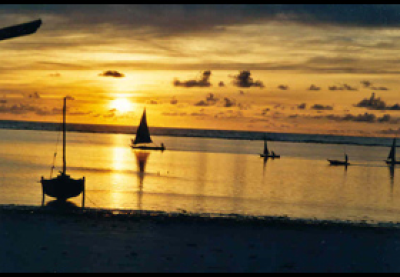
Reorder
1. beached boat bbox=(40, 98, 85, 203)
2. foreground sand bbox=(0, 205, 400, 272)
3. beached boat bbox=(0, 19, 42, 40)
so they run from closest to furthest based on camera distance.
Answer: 1. beached boat bbox=(0, 19, 42, 40)
2. foreground sand bbox=(0, 205, 400, 272)
3. beached boat bbox=(40, 98, 85, 203)

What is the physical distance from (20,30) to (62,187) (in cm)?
2803

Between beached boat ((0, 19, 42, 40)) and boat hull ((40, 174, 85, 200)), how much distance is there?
2734cm

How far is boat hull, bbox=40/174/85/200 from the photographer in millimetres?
38438

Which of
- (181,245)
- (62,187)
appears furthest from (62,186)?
(181,245)

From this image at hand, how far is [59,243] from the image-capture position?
17.3m

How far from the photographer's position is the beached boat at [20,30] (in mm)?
11711

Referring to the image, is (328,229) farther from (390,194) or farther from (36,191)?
(390,194)

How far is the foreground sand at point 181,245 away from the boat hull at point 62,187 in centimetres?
1560

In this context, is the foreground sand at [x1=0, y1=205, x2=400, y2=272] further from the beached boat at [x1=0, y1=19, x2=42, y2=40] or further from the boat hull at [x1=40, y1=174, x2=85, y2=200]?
the boat hull at [x1=40, y1=174, x2=85, y2=200]

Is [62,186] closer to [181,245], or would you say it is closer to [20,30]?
[181,245]

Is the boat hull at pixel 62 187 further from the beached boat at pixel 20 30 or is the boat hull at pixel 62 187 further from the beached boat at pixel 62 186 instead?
the beached boat at pixel 20 30

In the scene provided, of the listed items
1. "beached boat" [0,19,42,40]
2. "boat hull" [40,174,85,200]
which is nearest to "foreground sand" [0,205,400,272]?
"beached boat" [0,19,42,40]

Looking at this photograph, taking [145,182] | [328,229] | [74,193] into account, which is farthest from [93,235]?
[145,182]

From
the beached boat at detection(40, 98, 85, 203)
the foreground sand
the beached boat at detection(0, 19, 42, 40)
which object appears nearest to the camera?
the beached boat at detection(0, 19, 42, 40)
